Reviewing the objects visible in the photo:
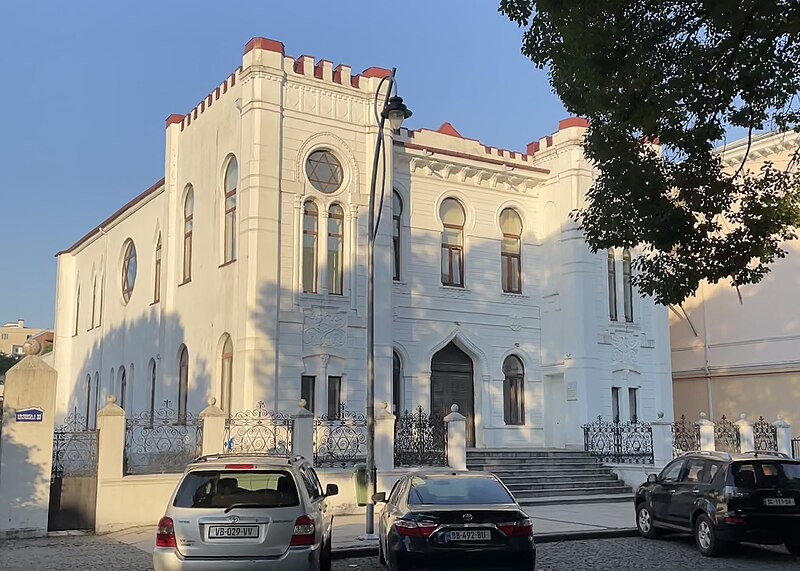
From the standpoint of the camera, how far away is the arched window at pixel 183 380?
78.8ft

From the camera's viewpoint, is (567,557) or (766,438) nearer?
(567,557)

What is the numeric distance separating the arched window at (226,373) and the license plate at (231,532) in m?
13.0

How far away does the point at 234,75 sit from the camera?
22422 mm

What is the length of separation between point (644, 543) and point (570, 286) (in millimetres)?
12310

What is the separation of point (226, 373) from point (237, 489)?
43.2ft

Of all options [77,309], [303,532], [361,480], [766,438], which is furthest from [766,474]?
[77,309]

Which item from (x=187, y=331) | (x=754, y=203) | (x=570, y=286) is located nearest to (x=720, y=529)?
(x=754, y=203)

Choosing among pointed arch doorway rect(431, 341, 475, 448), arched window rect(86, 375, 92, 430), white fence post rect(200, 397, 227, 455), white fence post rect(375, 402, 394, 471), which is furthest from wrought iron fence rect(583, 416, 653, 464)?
arched window rect(86, 375, 92, 430)

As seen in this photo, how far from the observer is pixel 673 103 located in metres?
9.86

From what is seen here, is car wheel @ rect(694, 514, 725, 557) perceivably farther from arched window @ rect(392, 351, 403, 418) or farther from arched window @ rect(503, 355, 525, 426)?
arched window @ rect(503, 355, 525, 426)

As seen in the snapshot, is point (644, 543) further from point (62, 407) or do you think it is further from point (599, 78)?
point (62, 407)

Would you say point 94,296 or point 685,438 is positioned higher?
point 94,296

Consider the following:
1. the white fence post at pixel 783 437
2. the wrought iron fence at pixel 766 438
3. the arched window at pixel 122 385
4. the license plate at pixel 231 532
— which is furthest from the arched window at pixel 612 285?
the license plate at pixel 231 532

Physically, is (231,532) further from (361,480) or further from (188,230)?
(188,230)
